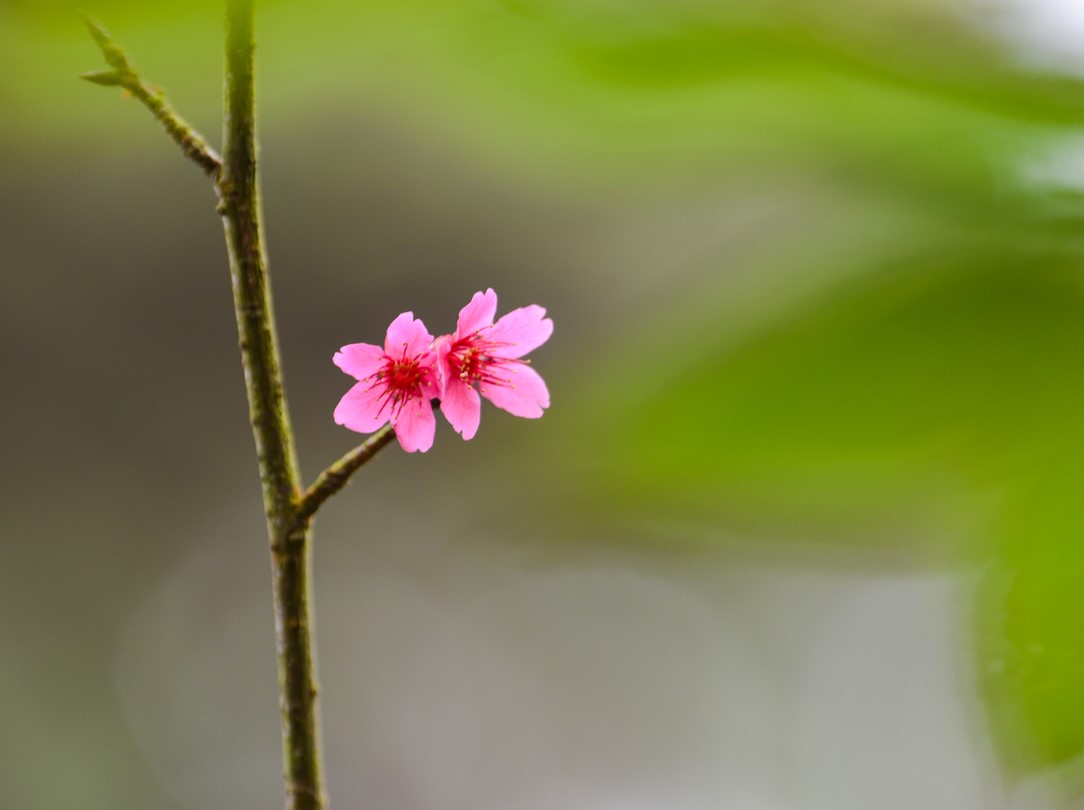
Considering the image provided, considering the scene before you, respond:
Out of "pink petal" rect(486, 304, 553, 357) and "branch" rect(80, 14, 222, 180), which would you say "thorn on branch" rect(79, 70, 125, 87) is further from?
"pink petal" rect(486, 304, 553, 357)

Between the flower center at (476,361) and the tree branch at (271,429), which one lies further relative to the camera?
the flower center at (476,361)

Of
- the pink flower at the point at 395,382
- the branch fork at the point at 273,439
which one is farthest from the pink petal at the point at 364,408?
the branch fork at the point at 273,439

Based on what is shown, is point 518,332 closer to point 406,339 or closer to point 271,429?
point 406,339

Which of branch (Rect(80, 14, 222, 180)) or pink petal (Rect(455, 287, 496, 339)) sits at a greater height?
pink petal (Rect(455, 287, 496, 339))

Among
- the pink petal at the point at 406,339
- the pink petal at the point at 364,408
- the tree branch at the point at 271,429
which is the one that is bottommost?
the tree branch at the point at 271,429

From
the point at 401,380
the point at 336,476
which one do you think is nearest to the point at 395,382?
the point at 401,380

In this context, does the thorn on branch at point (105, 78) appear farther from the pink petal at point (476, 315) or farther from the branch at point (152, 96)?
the pink petal at point (476, 315)

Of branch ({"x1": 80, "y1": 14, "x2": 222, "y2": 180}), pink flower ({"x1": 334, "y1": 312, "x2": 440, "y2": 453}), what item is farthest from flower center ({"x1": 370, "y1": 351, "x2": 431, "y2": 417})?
branch ({"x1": 80, "y1": 14, "x2": 222, "y2": 180})

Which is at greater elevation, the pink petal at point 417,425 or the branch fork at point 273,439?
the pink petal at point 417,425
